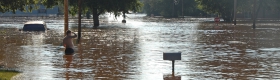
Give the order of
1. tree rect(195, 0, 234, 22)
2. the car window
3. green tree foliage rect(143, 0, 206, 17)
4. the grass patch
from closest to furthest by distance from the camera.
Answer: the grass patch
the car window
tree rect(195, 0, 234, 22)
green tree foliage rect(143, 0, 206, 17)

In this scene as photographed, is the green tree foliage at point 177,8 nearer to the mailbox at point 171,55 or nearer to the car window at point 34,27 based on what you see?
the car window at point 34,27

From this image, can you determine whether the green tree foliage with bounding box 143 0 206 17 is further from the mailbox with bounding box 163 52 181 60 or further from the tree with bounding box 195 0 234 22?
the mailbox with bounding box 163 52 181 60

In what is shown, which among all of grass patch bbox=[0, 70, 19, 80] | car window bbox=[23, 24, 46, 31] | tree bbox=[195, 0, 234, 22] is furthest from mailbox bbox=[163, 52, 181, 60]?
tree bbox=[195, 0, 234, 22]

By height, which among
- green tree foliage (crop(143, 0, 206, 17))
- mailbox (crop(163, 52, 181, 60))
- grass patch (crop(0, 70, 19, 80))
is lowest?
green tree foliage (crop(143, 0, 206, 17))

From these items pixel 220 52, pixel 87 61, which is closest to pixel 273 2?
pixel 220 52

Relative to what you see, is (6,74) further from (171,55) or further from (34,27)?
(34,27)

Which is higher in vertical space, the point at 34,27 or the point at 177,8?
the point at 34,27

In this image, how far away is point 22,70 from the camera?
20.4 m

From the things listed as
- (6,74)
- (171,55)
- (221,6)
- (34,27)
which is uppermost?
(171,55)

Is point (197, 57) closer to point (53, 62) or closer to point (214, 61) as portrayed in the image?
point (214, 61)

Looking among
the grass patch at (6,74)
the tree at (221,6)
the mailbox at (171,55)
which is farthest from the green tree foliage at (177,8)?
the mailbox at (171,55)

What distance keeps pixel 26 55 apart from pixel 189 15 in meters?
139

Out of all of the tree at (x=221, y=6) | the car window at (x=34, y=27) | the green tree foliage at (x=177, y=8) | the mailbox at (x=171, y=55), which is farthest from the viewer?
the green tree foliage at (x=177, y=8)

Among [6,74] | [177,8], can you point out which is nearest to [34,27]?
[6,74]
